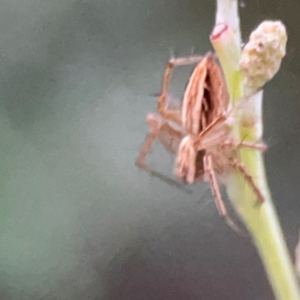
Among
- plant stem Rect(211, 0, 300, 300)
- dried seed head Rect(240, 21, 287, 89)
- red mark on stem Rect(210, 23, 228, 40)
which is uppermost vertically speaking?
red mark on stem Rect(210, 23, 228, 40)

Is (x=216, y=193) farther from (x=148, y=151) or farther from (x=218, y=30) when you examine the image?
(x=218, y=30)

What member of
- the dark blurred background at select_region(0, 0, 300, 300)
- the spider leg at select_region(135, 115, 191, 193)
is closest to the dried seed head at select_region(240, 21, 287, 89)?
the dark blurred background at select_region(0, 0, 300, 300)

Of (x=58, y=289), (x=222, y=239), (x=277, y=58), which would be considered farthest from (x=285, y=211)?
(x=58, y=289)

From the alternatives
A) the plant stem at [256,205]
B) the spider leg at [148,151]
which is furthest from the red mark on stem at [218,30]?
the spider leg at [148,151]

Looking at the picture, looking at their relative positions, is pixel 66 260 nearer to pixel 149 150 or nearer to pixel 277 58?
pixel 149 150

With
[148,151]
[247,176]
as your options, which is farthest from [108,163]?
[247,176]

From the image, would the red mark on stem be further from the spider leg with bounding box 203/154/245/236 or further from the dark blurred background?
the spider leg with bounding box 203/154/245/236
